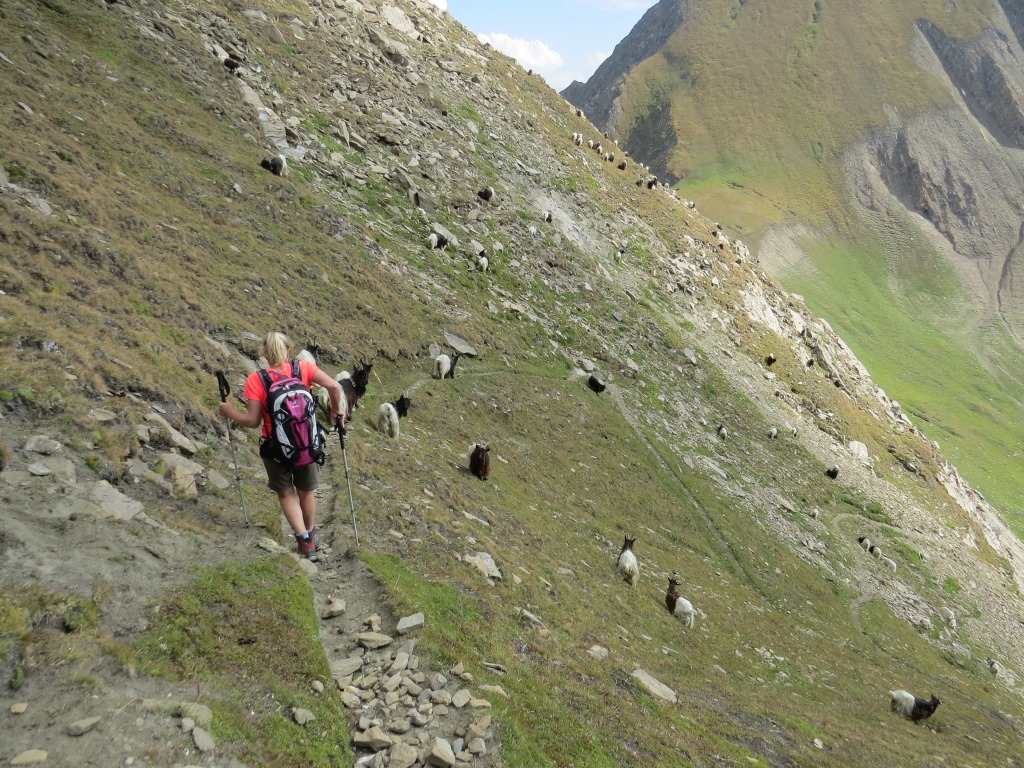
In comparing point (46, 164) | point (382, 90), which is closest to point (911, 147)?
point (382, 90)

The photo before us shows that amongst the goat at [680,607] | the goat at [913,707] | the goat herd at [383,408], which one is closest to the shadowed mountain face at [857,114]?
the goat at [913,707]

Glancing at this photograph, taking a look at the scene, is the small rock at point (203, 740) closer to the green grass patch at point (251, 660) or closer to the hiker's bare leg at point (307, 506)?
the green grass patch at point (251, 660)

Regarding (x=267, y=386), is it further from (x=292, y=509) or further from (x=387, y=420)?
(x=387, y=420)

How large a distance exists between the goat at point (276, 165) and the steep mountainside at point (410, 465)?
69cm

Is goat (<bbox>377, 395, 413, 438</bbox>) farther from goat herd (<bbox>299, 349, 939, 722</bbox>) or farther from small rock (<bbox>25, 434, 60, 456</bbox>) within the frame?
small rock (<bbox>25, 434, 60, 456</bbox>)

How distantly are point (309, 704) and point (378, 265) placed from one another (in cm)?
2562

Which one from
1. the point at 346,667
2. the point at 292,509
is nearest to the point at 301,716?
the point at 346,667

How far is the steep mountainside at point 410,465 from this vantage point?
697cm

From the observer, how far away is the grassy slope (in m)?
115

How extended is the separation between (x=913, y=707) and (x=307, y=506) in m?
21.8

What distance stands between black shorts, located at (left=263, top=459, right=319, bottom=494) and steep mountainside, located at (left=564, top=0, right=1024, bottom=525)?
124975mm

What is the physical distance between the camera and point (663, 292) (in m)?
49.9

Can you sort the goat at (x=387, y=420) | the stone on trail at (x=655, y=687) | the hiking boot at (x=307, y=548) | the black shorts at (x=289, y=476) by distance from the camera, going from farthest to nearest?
1. the goat at (x=387, y=420)
2. the stone on trail at (x=655, y=687)
3. the hiking boot at (x=307, y=548)
4. the black shorts at (x=289, y=476)

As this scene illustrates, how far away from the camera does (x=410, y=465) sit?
632 inches
